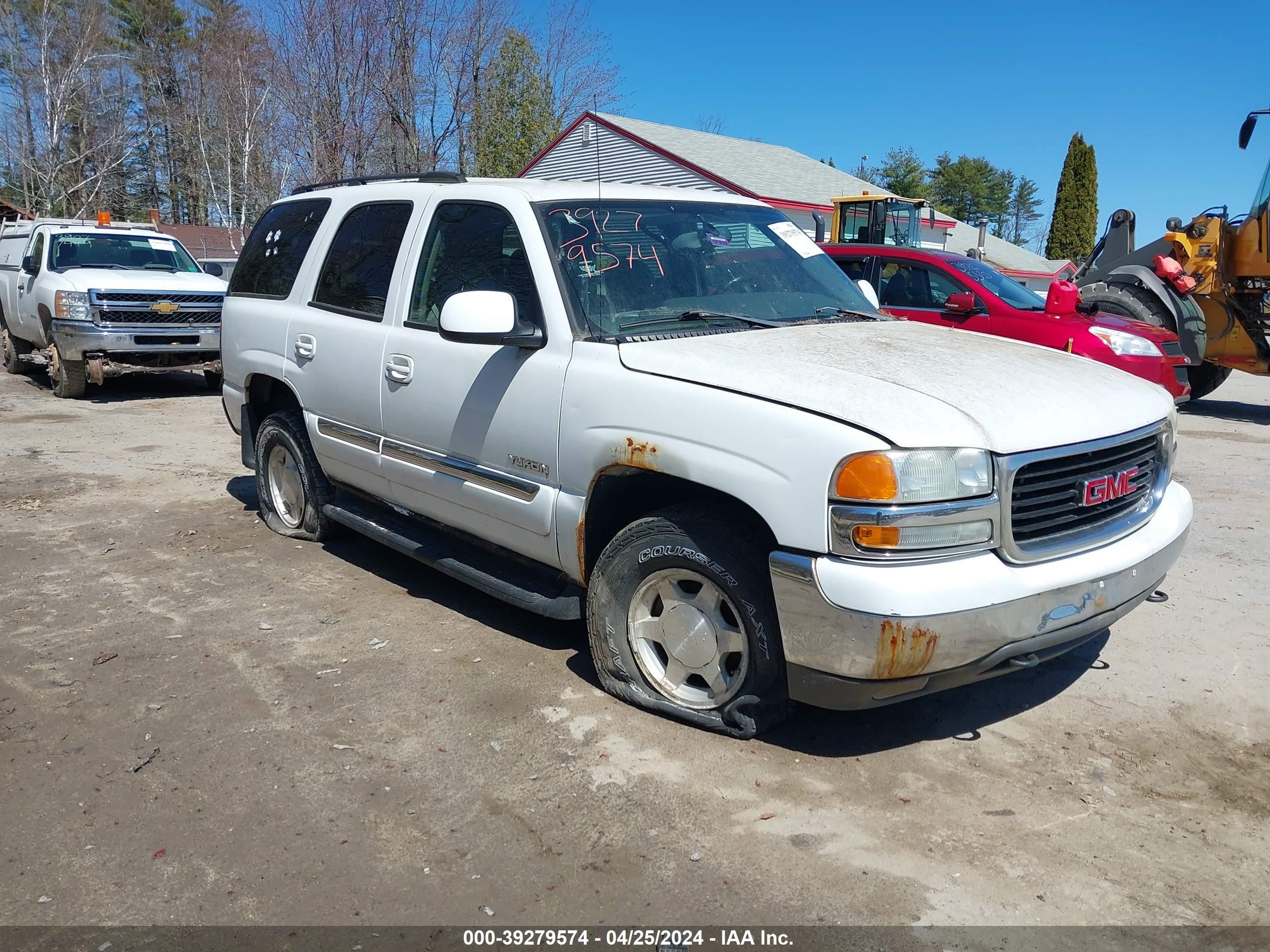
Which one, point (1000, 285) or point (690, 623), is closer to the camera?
point (690, 623)

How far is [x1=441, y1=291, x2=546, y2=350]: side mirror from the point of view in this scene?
3.84 meters

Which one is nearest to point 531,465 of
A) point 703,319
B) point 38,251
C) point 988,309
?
point 703,319

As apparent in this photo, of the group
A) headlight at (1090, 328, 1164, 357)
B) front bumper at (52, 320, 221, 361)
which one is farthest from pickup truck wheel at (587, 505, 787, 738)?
front bumper at (52, 320, 221, 361)

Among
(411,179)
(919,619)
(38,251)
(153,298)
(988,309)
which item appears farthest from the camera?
(38,251)

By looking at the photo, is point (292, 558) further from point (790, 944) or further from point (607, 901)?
point (790, 944)

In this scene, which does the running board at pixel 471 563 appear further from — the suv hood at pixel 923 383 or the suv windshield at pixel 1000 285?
the suv windshield at pixel 1000 285

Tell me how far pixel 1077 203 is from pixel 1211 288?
43.8 m

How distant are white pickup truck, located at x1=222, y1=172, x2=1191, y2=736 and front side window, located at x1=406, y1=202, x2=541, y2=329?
0.01 metres

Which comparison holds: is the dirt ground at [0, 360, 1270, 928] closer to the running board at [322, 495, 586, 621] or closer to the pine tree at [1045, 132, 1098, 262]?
the running board at [322, 495, 586, 621]

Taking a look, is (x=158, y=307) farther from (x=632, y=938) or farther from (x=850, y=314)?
(x=632, y=938)

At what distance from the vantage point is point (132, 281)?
12.1m

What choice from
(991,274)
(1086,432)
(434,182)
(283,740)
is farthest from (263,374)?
(991,274)

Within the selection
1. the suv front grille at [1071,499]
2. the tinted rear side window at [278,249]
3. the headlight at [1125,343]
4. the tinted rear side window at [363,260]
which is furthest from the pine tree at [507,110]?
the suv front grille at [1071,499]

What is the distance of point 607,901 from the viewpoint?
278cm
